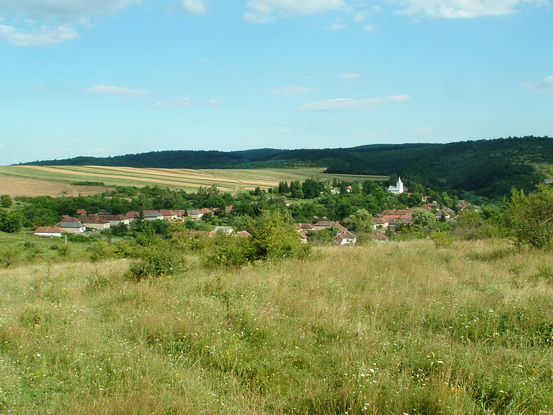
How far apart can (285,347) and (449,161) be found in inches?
5011

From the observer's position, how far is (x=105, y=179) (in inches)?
3381

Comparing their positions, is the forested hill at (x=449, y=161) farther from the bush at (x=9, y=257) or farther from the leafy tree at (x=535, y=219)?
the bush at (x=9, y=257)

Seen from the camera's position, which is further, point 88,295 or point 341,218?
point 341,218

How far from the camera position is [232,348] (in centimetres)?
448

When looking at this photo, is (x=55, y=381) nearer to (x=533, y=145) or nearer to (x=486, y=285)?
(x=486, y=285)

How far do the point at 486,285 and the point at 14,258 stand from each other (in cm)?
3140

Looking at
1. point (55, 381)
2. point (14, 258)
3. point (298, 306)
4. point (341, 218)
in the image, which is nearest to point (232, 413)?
point (55, 381)

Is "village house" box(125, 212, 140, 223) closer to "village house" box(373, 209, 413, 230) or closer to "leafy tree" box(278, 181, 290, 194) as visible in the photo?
"leafy tree" box(278, 181, 290, 194)

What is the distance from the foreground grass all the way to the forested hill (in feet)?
182

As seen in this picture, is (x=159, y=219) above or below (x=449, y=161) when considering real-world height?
below

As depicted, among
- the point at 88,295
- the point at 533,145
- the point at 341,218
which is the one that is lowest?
the point at 341,218

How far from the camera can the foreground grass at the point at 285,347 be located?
11.3 ft

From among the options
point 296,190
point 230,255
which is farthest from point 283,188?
point 230,255

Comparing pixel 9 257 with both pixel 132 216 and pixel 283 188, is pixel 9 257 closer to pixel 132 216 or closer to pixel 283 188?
pixel 132 216
